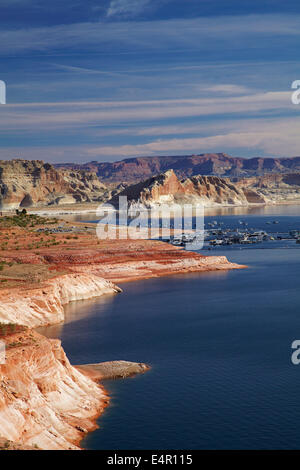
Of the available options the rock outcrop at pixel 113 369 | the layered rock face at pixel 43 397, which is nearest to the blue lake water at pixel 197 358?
the rock outcrop at pixel 113 369

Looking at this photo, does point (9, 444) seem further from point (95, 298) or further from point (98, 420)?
point (95, 298)

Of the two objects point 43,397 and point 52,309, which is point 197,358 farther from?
point 52,309

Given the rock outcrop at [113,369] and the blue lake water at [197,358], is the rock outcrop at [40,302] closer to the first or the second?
the blue lake water at [197,358]

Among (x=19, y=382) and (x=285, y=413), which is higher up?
(x=19, y=382)

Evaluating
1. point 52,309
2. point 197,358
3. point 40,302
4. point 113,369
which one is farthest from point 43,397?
point 52,309

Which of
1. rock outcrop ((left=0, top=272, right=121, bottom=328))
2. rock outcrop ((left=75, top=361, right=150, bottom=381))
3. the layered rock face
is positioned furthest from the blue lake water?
rock outcrop ((left=0, top=272, right=121, bottom=328))

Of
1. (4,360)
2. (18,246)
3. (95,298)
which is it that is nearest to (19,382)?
(4,360)
